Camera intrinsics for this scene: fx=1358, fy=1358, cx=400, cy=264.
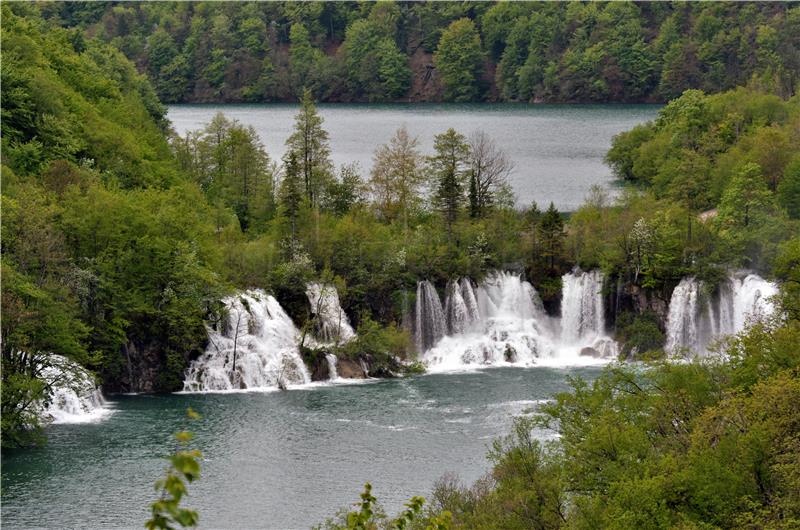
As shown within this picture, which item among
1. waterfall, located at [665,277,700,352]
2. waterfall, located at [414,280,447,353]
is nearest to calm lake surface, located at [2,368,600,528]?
waterfall, located at [414,280,447,353]

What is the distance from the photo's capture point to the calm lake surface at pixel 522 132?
124 metres

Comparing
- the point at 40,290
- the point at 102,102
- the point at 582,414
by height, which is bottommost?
the point at 582,414

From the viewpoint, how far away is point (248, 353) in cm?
7175

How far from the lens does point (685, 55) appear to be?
654 feet

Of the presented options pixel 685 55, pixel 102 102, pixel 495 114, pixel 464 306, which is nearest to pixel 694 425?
pixel 464 306

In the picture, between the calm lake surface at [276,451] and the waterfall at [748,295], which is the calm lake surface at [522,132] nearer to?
the waterfall at [748,295]

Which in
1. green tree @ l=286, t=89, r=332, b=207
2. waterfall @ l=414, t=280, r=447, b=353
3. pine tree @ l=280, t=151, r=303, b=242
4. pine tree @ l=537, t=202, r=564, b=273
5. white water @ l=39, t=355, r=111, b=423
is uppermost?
green tree @ l=286, t=89, r=332, b=207

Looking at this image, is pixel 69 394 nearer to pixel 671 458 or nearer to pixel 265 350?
pixel 265 350

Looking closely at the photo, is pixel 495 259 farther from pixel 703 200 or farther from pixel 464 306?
pixel 703 200

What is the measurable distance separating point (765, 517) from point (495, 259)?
50356 mm

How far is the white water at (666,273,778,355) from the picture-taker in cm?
7800

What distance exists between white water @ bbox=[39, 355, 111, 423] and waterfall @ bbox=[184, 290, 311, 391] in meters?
7.05

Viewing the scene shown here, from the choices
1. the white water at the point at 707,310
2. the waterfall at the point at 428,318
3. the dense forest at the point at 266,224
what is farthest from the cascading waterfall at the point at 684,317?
the waterfall at the point at 428,318

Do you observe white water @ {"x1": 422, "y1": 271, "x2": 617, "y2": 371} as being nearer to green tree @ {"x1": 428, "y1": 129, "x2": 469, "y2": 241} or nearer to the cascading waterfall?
the cascading waterfall
